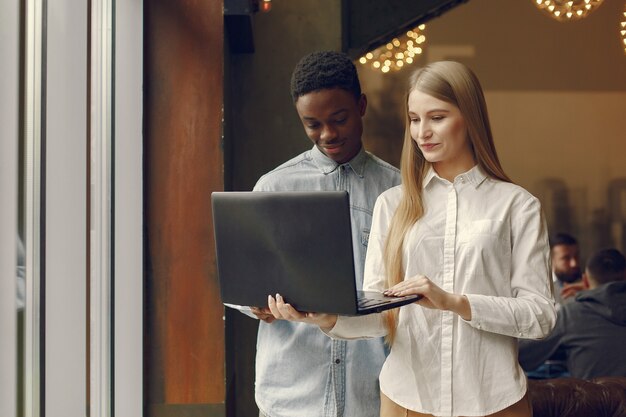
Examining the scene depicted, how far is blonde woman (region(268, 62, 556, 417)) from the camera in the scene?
1.69m

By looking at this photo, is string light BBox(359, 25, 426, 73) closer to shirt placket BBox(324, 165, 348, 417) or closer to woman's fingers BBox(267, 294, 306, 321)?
shirt placket BBox(324, 165, 348, 417)

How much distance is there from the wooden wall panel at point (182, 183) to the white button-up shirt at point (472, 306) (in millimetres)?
1241

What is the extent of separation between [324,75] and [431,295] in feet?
2.09

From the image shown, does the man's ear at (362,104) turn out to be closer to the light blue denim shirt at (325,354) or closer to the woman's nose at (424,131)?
the light blue denim shirt at (325,354)

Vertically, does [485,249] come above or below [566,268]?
above

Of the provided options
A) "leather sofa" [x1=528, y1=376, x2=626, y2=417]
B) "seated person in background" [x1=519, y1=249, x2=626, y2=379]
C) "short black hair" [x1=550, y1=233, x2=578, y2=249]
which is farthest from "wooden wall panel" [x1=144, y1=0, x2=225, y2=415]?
"short black hair" [x1=550, y1=233, x2=578, y2=249]

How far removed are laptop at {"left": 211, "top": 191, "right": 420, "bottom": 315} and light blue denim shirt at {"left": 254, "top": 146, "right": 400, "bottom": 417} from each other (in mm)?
305

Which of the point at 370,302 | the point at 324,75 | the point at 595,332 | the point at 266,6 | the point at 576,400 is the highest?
the point at 266,6

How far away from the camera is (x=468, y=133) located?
1.78 meters

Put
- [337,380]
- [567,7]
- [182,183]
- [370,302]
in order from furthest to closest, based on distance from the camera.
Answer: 1. [567,7]
2. [182,183]
3. [337,380]
4. [370,302]

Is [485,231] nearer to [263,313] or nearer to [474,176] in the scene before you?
[474,176]

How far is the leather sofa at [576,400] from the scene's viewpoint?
313 cm

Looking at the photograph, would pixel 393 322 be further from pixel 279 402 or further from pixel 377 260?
pixel 279 402

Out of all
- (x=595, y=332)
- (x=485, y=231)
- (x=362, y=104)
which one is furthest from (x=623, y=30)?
(x=485, y=231)
